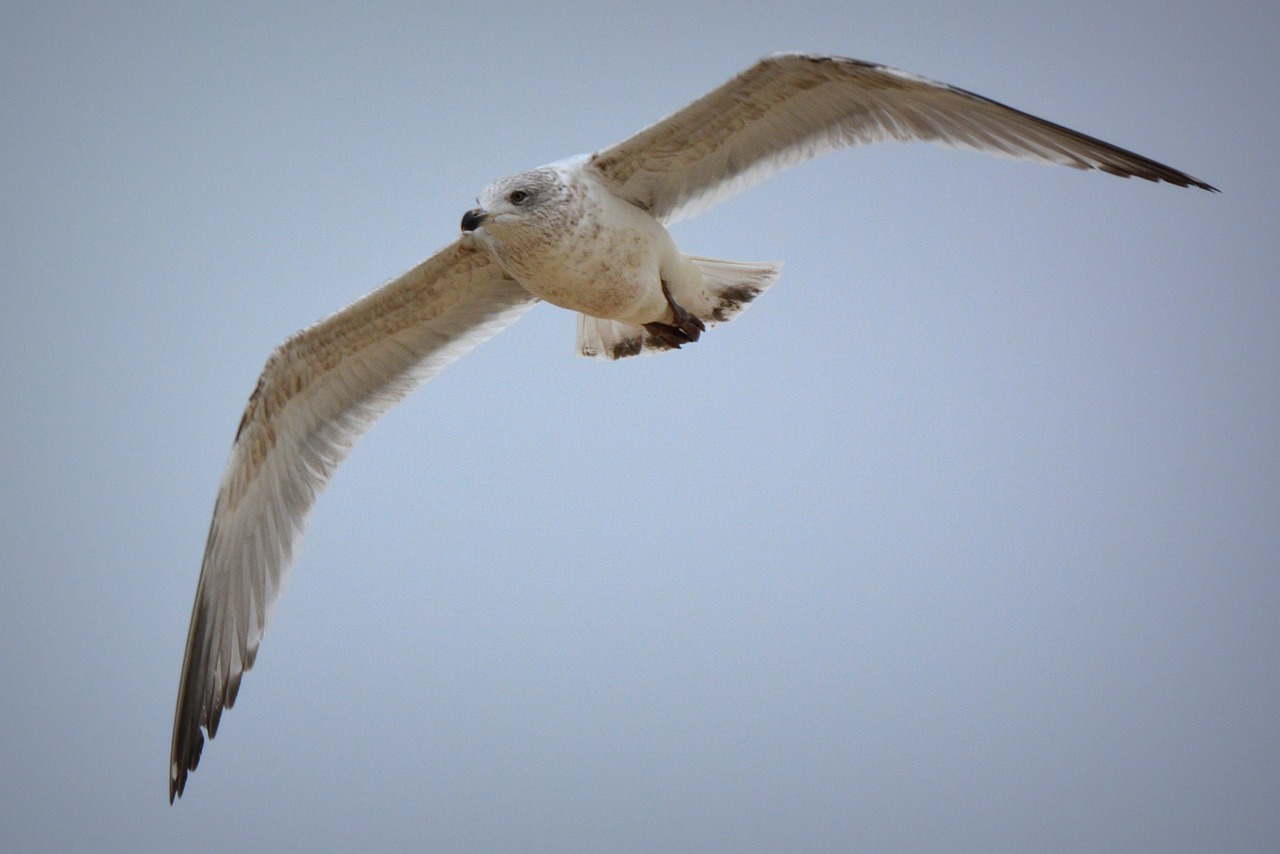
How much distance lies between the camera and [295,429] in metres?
3.99

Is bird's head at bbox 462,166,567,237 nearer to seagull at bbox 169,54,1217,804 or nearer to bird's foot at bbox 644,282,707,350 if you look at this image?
seagull at bbox 169,54,1217,804

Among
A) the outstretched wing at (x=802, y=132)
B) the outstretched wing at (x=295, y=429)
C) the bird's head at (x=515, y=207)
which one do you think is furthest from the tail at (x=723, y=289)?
the bird's head at (x=515, y=207)

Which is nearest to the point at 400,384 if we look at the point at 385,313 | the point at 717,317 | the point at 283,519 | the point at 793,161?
the point at 385,313

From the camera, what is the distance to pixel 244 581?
12.9ft

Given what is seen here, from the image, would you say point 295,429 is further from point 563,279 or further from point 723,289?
point 723,289

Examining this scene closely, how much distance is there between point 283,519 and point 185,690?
591mm

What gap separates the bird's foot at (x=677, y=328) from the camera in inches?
144

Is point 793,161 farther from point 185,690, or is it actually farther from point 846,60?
point 185,690

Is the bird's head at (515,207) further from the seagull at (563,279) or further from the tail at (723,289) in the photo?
the tail at (723,289)

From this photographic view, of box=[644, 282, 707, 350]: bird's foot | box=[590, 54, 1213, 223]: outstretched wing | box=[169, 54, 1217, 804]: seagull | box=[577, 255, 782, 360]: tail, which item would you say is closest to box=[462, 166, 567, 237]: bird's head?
box=[169, 54, 1217, 804]: seagull

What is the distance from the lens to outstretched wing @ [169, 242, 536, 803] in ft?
12.5

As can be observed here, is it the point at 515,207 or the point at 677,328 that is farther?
the point at 677,328

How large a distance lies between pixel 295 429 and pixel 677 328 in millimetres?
1264

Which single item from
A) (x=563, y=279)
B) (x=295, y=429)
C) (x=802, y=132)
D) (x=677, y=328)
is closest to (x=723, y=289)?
(x=677, y=328)
